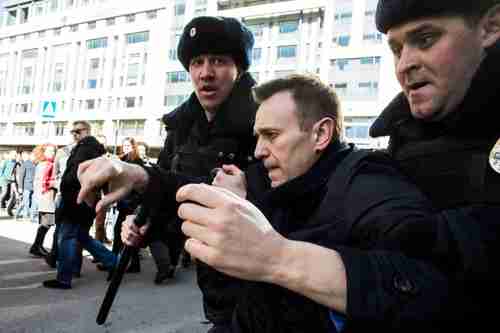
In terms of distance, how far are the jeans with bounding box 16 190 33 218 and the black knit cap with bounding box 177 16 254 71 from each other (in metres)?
10.0

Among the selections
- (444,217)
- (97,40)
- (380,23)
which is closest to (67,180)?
(380,23)

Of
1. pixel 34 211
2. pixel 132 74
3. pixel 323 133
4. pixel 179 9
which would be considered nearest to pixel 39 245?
pixel 34 211

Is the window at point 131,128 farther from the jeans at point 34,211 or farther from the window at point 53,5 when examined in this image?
the jeans at point 34,211

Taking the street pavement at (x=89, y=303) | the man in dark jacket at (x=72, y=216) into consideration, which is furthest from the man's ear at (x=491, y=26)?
the man in dark jacket at (x=72, y=216)

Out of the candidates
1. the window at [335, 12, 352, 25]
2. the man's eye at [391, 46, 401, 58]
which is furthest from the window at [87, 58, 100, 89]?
the man's eye at [391, 46, 401, 58]

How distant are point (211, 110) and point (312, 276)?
1.46 meters

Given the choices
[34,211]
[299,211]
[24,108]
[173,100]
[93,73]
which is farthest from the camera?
[24,108]

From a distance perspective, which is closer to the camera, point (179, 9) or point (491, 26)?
point (491, 26)

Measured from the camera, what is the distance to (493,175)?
1.02 m

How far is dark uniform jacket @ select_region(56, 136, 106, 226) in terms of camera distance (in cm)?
491

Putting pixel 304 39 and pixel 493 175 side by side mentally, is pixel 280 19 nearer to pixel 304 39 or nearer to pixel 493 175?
pixel 304 39

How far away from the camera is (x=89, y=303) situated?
4.78 metres

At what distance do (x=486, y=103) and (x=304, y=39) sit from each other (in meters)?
36.6

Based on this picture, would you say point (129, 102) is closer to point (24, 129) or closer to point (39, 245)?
point (24, 129)
